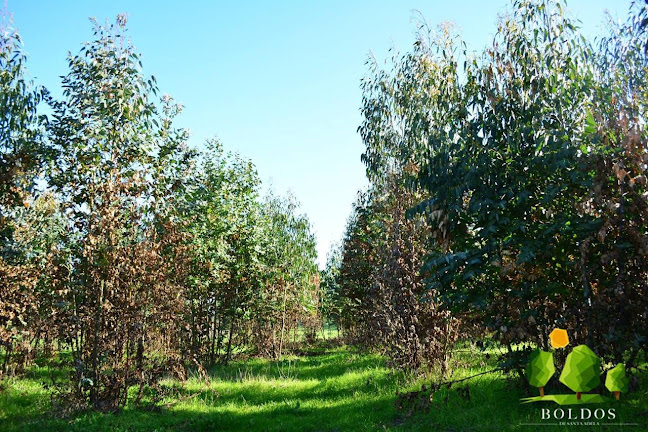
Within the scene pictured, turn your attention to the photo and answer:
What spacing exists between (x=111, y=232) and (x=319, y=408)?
551cm

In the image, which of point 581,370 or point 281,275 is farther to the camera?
point 281,275

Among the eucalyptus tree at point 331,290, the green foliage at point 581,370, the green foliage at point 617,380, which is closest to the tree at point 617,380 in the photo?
the green foliage at point 617,380

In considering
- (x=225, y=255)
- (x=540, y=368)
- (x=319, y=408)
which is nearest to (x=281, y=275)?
(x=225, y=255)

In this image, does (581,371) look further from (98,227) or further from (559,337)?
(98,227)

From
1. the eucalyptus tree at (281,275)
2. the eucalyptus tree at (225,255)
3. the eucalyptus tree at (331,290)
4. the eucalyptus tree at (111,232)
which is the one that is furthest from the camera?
the eucalyptus tree at (331,290)

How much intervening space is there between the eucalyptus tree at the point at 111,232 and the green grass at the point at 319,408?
39.1 inches

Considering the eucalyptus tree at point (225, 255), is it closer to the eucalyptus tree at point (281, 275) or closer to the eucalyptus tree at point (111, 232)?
the eucalyptus tree at point (281, 275)

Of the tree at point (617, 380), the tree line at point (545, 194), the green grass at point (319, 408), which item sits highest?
the tree line at point (545, 194)

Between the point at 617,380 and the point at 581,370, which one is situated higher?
the point at 581,370

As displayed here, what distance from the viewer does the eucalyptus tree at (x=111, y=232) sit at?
29.4ft

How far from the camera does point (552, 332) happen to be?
6430 mm

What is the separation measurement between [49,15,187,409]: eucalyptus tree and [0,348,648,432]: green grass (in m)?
0.99

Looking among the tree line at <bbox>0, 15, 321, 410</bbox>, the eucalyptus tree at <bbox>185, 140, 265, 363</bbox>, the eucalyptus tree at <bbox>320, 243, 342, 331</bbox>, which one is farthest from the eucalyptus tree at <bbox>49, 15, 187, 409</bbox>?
the eucalyptus tree at <bbox>320, 243, 342, 331</bbox>

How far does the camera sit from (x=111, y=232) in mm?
9047
